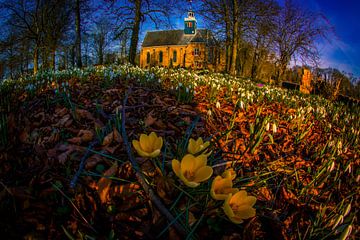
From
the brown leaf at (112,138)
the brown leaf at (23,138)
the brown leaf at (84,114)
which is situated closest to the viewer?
the brown leaf at (23,138)

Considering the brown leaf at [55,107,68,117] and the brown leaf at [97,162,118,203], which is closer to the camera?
the brown leaf at [97,162,118,203]

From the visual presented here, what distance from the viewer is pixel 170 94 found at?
287 cm

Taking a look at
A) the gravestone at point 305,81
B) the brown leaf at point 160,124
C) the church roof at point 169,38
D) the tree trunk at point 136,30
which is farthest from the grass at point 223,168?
the church roof at point 169,38

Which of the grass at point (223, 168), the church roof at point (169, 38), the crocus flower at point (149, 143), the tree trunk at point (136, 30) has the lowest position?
the grass at point (223, 168)

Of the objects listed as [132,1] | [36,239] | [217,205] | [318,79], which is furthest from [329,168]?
[132,1]

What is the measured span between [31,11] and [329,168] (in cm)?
2032

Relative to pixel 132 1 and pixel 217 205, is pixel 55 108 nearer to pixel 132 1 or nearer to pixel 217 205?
pixel 217 205

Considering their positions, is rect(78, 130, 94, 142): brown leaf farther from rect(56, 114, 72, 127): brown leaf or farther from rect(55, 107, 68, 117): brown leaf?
rect(55, 107, 68, 117): brown leaf

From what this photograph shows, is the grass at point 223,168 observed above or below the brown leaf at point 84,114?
below

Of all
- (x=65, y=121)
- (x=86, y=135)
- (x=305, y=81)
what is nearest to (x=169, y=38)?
(x=305, y=81)

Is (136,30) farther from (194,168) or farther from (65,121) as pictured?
(194,168)

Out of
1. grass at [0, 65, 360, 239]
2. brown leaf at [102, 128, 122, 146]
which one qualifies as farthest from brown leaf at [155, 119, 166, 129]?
brown leaf at [102, 128, 122, 146]

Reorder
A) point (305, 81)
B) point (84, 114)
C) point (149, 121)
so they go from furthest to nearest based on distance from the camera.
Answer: point (305, 81), point (84, 114), point (149, 121)

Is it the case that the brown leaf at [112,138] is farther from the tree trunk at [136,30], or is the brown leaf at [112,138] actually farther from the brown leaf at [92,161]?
the tree trunk at [136,30]
